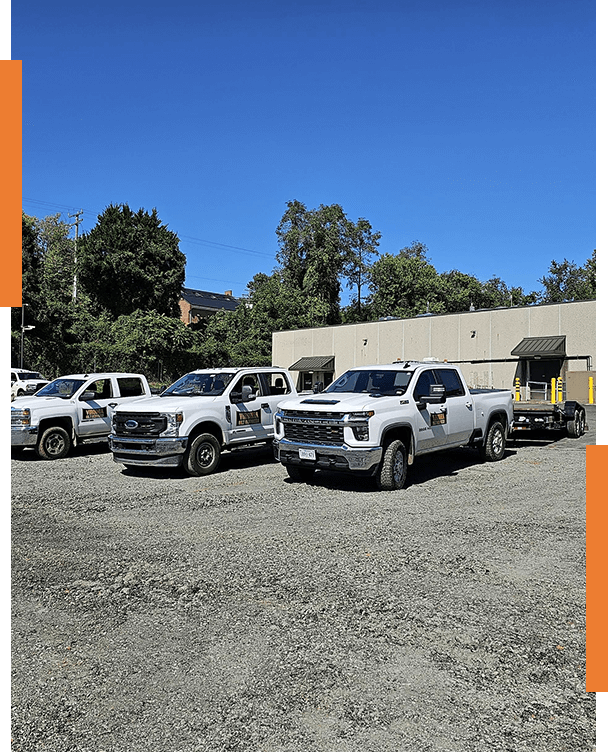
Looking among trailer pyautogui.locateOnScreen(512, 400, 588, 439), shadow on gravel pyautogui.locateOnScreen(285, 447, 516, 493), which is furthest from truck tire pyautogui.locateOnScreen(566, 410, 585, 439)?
shadow on gravel pyautogui.locateOnScreen(285, 447, 516, 493)

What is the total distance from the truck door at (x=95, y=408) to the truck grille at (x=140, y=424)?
10.3 feet

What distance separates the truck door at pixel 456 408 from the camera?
12148 millimetres

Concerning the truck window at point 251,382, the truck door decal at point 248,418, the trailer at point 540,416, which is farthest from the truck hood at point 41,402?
the trailer at point 540,416

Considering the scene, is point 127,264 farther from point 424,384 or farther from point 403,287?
point 424,384

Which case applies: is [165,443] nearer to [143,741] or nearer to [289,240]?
[143,741]

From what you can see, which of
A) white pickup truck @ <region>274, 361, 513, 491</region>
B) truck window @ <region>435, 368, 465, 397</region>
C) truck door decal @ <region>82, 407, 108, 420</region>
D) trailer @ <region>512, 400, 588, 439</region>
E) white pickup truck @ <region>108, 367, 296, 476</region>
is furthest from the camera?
trailer @ <region>512, 400, 588, 439</region>

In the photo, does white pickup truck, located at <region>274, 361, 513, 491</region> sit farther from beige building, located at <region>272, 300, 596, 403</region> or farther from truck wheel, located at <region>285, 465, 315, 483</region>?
beige building, located at <region>272, 300, 596, 403</region>

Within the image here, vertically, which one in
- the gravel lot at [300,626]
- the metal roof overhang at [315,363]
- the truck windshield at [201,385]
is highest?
the metal roof overhang at [315,363]

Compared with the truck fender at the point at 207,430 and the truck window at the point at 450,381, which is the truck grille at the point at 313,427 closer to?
the truck fender at the point at 207,430

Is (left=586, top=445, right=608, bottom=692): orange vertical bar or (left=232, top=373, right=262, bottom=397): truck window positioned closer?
(left=586, top=445, right=608, bottom=692): orange vertical bar

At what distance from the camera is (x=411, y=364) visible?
12.3 meters

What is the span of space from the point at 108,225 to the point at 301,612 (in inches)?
1995

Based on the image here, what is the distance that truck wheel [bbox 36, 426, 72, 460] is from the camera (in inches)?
569

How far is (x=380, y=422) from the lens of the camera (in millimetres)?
10180
